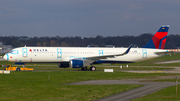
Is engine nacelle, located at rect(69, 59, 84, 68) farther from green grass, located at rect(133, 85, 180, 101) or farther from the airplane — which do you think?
green grass, located at rect(133, 85, 180, 101)

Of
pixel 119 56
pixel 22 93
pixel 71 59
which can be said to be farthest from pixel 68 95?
pixel 119 56

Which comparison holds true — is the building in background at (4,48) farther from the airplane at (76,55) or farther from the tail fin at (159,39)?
the tail fin at (159,39)

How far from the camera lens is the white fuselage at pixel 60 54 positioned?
41469mm

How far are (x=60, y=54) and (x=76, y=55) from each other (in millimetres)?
2827

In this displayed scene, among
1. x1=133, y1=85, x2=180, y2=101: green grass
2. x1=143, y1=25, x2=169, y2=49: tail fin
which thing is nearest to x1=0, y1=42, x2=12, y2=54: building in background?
x1=143, y1=25, x2=169, y2=49: tail fin

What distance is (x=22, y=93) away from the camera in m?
20.4

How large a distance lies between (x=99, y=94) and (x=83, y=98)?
205 cm

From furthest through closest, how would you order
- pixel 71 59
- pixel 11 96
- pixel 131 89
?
pixel 71 59 → pixel 131 89 → pixel 11 96

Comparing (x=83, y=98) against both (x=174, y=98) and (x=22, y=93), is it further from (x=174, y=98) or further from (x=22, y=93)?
(x=174, y=98)

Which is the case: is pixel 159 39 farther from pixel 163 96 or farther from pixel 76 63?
pixel 163 96

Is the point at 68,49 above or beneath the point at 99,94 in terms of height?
above

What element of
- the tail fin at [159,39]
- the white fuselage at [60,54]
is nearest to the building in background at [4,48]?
the white fuselage at [60,54]

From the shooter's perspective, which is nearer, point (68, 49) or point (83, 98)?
point (83, 98)

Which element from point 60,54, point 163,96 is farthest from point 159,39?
point 163,96
